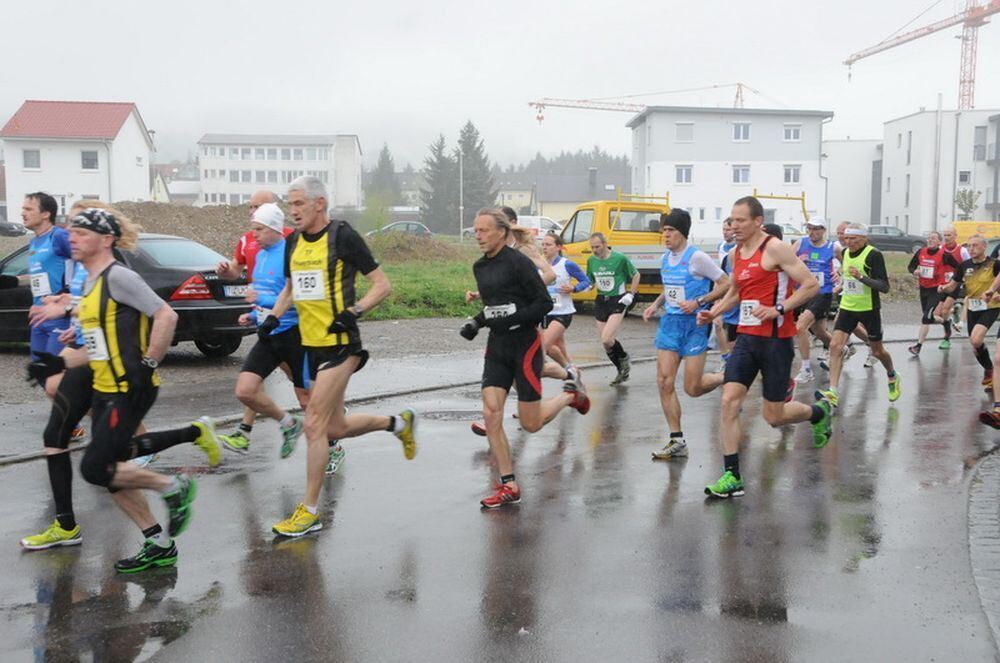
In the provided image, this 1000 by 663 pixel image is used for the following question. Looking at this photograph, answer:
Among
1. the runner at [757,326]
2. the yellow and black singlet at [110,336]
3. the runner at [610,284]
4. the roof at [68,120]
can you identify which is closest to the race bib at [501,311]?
the runner at [757,326]

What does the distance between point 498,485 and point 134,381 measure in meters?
2.54

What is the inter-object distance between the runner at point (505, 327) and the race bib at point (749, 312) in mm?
1361

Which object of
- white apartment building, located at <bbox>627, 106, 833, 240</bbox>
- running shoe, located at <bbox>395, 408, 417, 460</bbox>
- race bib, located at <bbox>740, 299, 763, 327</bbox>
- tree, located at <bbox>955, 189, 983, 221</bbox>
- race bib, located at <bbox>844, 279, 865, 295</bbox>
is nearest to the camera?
race bib, located at <bbox>740, 299, 763, 327</bbox>

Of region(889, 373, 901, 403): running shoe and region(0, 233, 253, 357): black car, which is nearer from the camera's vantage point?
region(889, 373, 901, 403): running shoe

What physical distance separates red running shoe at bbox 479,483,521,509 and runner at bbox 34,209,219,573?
6.65ft

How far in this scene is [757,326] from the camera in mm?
7207

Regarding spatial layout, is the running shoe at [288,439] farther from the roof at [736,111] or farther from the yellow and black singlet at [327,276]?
the roof at [736,111]

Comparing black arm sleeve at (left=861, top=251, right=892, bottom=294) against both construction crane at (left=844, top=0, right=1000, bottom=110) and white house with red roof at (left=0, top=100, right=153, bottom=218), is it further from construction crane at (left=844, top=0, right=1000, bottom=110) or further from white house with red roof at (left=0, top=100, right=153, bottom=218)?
construction crane at (left=844, top=0, right=1000, bottom=110)

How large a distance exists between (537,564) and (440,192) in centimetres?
9004

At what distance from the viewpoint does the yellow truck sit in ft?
71.7

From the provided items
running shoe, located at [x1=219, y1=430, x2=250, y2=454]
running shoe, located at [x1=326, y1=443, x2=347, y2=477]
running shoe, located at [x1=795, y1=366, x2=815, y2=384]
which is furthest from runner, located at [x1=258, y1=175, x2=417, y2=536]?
running shoe, located at [x1=795, y1=366, x2=815, y2=384]

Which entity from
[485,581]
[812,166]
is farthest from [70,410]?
[812,166]

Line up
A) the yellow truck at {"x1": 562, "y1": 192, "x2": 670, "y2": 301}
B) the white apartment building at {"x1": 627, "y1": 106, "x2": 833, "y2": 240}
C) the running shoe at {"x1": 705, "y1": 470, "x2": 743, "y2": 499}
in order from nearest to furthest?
the running shoe at {"x1": 705, "y1": 470, "x2": 743, "y2": 499} < the yellow truck at {"x1": 562, "y1": 192, "x2": 670, "y2": 301} < the white apartment building at {"x1": 627, "y1": 106, "x2": 833, "y2": 240}

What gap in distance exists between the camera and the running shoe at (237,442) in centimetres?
830
